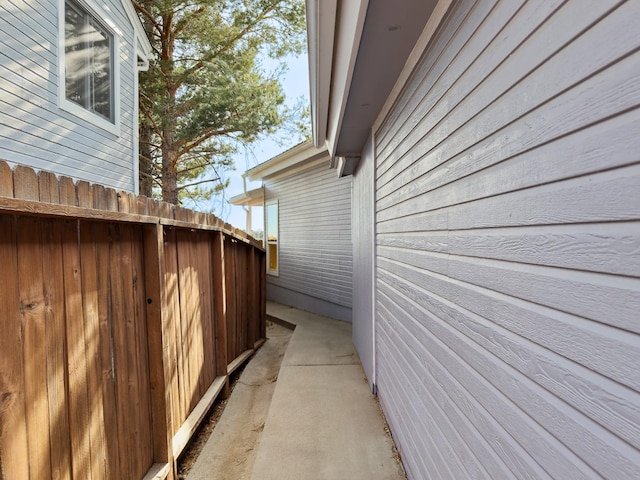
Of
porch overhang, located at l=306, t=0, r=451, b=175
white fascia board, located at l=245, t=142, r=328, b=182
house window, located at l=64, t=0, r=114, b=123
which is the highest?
house window, located at l=64, t=0, r=114, b=123

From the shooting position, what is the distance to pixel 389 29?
1.95 m

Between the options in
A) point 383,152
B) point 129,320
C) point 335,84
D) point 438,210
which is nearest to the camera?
point 438,210

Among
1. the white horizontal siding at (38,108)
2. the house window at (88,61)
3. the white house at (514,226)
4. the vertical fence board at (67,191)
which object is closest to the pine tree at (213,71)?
the house window at (88,61)

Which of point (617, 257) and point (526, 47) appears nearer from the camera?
point (617, 257)

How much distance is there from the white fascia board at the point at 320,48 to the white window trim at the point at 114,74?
10.3 feet

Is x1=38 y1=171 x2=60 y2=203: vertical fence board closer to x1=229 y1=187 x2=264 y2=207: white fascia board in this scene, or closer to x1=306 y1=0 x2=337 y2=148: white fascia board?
x1=306 y1=0 x2=337 y2=148: white fascia board

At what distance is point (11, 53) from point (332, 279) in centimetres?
570

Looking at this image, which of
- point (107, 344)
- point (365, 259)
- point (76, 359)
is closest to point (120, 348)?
point (107, 344)

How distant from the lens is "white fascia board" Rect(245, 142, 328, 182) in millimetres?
7074

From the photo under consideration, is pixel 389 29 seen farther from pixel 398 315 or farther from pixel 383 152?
pixel 398 315

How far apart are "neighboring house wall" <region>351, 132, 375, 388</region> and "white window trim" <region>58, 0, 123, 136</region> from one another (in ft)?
12.4

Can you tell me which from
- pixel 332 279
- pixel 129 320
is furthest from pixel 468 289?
pixel 332 279

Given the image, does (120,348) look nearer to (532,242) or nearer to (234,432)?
(234,432)

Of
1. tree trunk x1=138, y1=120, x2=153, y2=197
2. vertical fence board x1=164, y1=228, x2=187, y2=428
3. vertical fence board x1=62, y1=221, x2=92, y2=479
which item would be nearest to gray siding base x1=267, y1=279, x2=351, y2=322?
vertical fence board x1=164, y1=228, x2=187, y2=428
